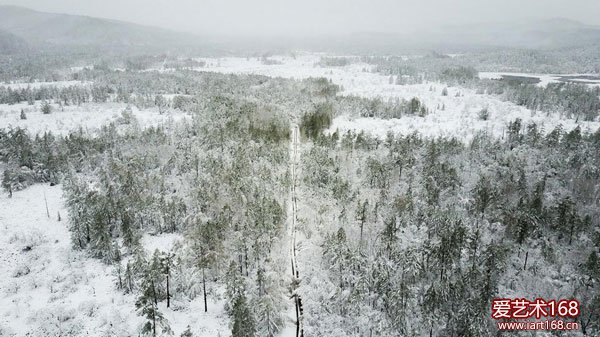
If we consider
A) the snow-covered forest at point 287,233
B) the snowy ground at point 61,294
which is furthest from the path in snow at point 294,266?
the snowy ground at point 61,294

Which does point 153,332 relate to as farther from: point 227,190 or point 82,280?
point 227,190

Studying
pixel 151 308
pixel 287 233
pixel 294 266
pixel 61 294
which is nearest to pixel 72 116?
pixel 61 294

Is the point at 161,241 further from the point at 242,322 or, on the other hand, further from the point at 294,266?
the point at 242,322

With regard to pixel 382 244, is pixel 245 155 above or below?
above

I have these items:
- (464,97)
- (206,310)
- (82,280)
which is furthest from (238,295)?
(464,97)

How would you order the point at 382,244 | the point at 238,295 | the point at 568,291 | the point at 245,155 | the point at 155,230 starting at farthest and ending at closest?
the point at 245,155
the point at 155,230
the point at 382,244
the point at 568,291
the point at 238,295
